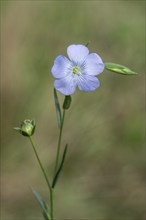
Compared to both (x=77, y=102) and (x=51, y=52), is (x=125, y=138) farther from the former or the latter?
(x=51, y=52)

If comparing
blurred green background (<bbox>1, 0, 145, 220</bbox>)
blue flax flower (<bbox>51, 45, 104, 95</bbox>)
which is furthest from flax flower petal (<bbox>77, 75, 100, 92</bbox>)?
blurred green background (<bbox>1, 0, 145, 220</bbox>)

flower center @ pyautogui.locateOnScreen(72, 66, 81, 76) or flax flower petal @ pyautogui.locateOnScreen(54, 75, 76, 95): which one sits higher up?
flower center @ pyautogui.locateOnScreen(72, 66, 81, 76)

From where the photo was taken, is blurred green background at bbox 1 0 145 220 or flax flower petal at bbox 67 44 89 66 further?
blurred green background at bbox 1 0 145 220

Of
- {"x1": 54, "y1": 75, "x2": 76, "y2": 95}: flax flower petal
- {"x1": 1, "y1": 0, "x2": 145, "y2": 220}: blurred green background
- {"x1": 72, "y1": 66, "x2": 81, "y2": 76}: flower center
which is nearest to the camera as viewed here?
{"x1": 54, "y1": 75, "x2": 76, "y2": 95}: flax flower petal

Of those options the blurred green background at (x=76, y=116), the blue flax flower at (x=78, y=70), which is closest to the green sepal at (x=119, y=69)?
the blue flax flower at (x=78, y=70)

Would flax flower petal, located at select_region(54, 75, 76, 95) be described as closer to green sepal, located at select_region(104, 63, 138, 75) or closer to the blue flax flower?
the blue flax flower

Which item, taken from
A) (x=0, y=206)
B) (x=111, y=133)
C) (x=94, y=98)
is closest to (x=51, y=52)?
(x=94, y=98)
